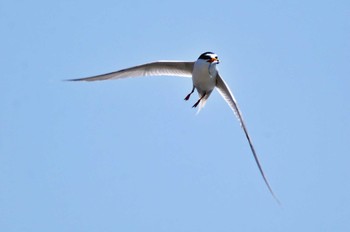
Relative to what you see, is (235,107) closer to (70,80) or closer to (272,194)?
(70,80)

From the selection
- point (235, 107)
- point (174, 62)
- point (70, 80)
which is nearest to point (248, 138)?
point (235, 107)

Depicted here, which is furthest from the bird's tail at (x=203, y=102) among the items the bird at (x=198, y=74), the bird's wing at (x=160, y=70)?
the bird's wing at (x=160, y=70)

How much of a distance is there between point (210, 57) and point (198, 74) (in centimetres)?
51

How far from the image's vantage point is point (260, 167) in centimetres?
1353

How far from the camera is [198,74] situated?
15500 mm

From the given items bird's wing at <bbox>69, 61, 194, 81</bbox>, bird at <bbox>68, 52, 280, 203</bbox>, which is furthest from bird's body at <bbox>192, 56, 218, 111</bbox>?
bird's wing at <bbox>69, 61, 194, 81</bbox>

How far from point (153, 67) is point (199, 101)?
4.87ft

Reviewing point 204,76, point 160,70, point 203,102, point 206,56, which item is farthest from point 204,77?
point 160,70

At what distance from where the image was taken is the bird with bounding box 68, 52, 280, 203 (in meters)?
15.3

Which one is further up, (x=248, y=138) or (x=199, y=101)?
(x=199, y=101)

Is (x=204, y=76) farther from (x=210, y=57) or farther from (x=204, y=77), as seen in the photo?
(x=210, y=57)

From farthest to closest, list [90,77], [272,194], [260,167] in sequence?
[90,77] → [260,167] → [272,194]

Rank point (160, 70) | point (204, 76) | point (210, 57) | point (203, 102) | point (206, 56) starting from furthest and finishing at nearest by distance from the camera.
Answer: point (160, 70) → point (203, 102) → point (204, 76) → point (206, 56) → point (210, 57)

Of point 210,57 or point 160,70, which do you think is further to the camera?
point 160,70
